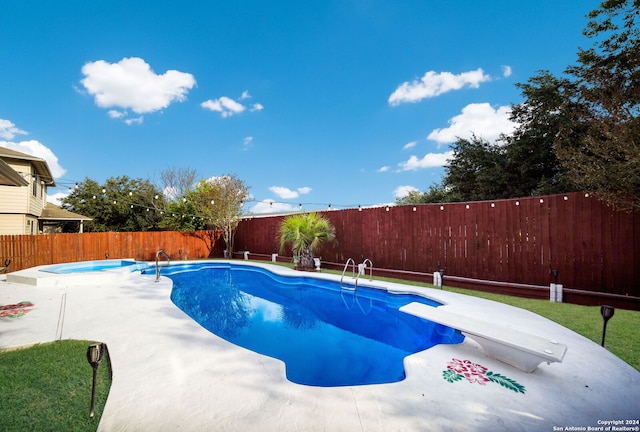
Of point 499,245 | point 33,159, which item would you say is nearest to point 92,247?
point 33,159

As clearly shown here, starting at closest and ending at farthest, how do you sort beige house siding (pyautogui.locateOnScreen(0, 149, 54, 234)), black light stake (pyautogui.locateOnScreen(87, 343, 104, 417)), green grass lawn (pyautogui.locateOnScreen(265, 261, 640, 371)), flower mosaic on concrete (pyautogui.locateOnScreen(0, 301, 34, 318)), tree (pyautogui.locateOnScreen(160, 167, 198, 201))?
black light stake (pyautogui.locateOnScreen(87, 343, 104, 417)) → green grass lawn (pyautogui.locateOnScreen(265, 261, 640, 371)) → flower mosaic on concrete (pyautogui.locateOnScreen(0, 301, 34, 318)) → beige house siding (pyautogui.locateOnScreen(0, 149, 54, 234)) → tree (pyautogui.locateOnScreen(160, 167, 198, 201))

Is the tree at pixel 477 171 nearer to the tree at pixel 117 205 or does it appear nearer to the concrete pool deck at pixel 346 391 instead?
the concrete pool deck at pixel 346 391

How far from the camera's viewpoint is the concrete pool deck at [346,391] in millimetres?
2021

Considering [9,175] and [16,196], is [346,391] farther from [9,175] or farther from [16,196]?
[16,196]

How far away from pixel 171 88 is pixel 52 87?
4.94 metres

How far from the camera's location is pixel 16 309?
514 centimetres

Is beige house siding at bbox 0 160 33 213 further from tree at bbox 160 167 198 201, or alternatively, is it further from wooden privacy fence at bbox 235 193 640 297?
wooden privacy fence at bbox 235 193 640 297

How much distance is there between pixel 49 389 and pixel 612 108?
907 centimetres

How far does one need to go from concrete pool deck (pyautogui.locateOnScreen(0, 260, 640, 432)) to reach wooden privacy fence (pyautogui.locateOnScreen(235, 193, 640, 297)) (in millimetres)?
2510

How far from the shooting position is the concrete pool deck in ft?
6.63

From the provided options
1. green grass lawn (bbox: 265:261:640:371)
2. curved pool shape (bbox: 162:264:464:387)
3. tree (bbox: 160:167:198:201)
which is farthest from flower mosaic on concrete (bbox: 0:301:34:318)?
tree (bbox: 160:167:198:201)

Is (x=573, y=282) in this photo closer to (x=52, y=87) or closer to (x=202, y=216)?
(x=202, y=216)

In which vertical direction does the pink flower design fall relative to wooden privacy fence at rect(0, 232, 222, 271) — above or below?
below

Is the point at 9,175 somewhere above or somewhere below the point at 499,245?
above
